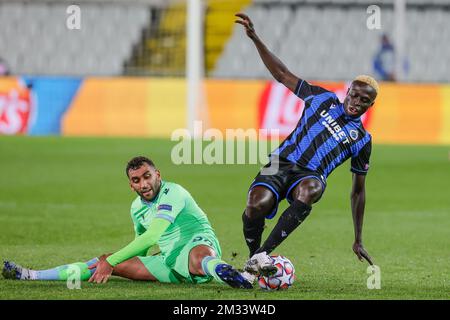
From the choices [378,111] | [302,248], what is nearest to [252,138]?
[378,111]

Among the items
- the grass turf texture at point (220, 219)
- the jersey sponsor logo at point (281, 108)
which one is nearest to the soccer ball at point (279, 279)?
the grass turf texture at point (220, 219)

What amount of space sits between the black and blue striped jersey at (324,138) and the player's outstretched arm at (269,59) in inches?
5.1

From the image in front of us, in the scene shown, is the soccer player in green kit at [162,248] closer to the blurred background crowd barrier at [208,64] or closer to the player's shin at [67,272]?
the player's shin at [67,272]

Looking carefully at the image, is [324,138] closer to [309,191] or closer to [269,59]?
[309,191]

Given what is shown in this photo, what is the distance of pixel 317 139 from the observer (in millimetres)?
9023

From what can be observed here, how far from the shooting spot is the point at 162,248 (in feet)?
29.3

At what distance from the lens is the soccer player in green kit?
8.24m

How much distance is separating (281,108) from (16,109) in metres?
6.06

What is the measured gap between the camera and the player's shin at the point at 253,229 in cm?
890

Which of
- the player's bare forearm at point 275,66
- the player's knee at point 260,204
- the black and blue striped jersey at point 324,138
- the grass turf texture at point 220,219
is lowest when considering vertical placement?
the grass turf texture at point 220,219

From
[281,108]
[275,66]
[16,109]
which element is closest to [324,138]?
[275,66]

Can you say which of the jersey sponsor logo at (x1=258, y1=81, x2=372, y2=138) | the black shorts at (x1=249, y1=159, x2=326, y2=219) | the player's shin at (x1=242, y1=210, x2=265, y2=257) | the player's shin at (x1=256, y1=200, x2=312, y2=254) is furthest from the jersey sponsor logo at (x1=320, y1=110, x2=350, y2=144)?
the jersey sponsor logo at (x1=258, y1=81, x2=372, y2=138)

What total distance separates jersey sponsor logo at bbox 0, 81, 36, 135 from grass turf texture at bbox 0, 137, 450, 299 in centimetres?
73
